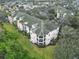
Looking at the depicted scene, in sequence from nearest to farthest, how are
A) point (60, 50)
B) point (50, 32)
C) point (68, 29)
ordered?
point (60, 50)
point (68, 29)
point (50, 32)

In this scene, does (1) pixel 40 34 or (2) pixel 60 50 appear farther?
(1) pixel 40 34

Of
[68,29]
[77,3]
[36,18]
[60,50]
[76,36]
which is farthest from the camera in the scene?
[77,3]

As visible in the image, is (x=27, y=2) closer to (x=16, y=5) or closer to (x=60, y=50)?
(x=16, y=5)

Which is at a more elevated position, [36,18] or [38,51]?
[36,18]

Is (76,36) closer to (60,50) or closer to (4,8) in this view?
(60,50)

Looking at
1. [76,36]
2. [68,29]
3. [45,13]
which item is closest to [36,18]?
[45,13]

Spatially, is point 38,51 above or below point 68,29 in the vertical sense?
below

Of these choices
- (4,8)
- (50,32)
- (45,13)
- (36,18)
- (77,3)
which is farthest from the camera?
(77,3)

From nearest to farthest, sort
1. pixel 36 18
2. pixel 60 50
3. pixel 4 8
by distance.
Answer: pixel 60 50 → pixel 36 18 → pixel 4 8

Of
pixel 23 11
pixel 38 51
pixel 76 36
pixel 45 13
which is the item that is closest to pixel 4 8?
pixel 23 11
